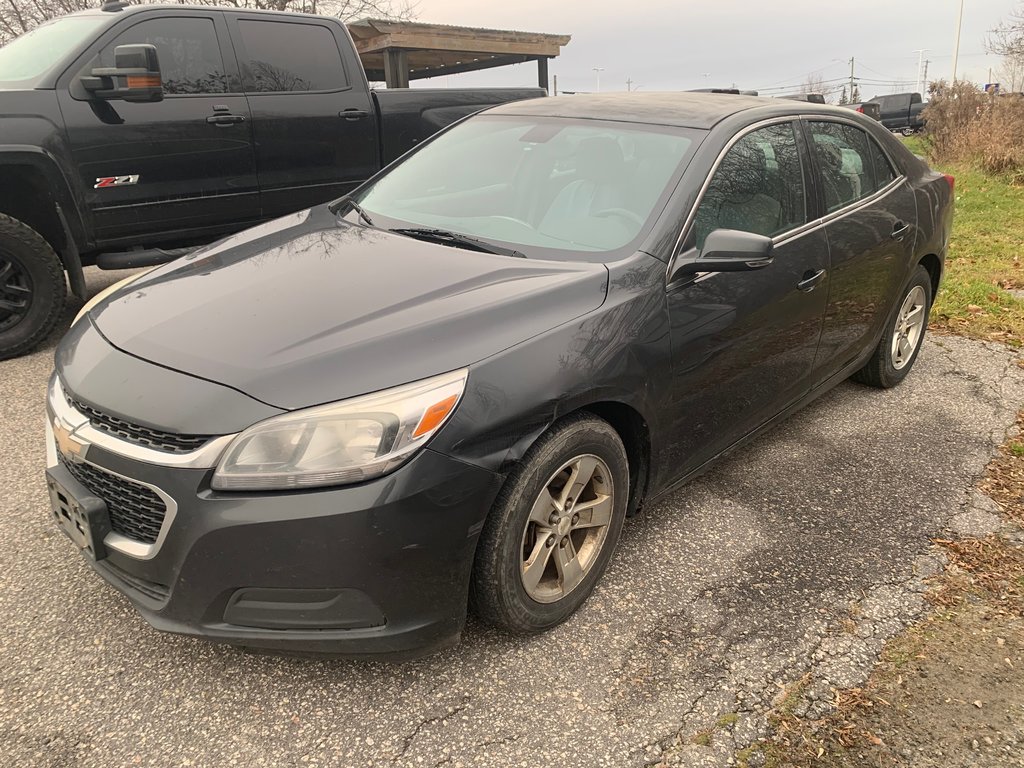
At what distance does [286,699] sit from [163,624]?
416 mm

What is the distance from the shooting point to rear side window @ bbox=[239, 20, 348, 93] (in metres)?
5.37

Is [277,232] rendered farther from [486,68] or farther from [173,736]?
[486,68]

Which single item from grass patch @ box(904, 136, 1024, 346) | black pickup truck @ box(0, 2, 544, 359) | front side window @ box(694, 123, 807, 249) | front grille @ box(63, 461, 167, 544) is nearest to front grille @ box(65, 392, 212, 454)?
front grille @ box(63, 461, 167, 544)

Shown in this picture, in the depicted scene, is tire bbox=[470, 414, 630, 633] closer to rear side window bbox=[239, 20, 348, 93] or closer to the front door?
the front door

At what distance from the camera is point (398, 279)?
252 centimetres

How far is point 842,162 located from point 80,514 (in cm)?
362

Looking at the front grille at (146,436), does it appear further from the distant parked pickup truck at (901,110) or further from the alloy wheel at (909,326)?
the distant parked pickup truck at (901,110)

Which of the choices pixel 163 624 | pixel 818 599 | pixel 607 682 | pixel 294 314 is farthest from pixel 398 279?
pixel 818 599

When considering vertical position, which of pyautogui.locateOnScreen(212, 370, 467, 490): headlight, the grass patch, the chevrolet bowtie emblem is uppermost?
pyautogui.locateOnScreen(212, 370, 467, 490): headlight

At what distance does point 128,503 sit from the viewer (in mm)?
2074

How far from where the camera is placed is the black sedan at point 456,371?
195 centimetres

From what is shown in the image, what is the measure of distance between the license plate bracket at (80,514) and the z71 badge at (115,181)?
10.0ft

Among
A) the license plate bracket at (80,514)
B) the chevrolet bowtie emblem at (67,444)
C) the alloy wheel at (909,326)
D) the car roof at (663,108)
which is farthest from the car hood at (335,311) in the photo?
the alloy wheel at (909,326)

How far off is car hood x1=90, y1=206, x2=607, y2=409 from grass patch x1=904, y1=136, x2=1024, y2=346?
15.0 ft
